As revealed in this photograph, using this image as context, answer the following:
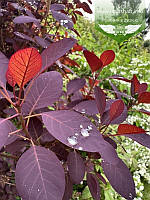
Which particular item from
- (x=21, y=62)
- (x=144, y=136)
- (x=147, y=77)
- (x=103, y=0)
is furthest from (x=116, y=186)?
(x=103, y=0)

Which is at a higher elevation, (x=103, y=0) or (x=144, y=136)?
(x=103, y=0)

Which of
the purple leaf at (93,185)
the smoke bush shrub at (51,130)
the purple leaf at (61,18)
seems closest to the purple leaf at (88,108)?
the smoke bush shrub at (51,130)

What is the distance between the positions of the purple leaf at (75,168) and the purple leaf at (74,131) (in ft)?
0.55

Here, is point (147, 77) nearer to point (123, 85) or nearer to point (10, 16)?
point (123, 85)

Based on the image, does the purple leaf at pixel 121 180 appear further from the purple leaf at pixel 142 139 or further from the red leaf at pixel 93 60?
the red leaf at pixel 93 60

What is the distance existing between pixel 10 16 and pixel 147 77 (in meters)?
2.99

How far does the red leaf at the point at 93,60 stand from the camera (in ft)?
1.99

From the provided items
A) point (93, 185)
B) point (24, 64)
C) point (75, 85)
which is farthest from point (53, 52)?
point (93, 185)

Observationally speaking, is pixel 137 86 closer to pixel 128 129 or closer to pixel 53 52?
pixel 128 129

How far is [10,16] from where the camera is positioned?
3.59 ft

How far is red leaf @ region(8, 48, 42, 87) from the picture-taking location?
1.22 feet

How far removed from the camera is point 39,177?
394 mm

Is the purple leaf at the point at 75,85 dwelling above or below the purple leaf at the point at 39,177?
above

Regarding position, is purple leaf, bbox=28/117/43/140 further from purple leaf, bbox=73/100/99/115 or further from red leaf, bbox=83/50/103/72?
red leaf, bbox=83/50/103/72
